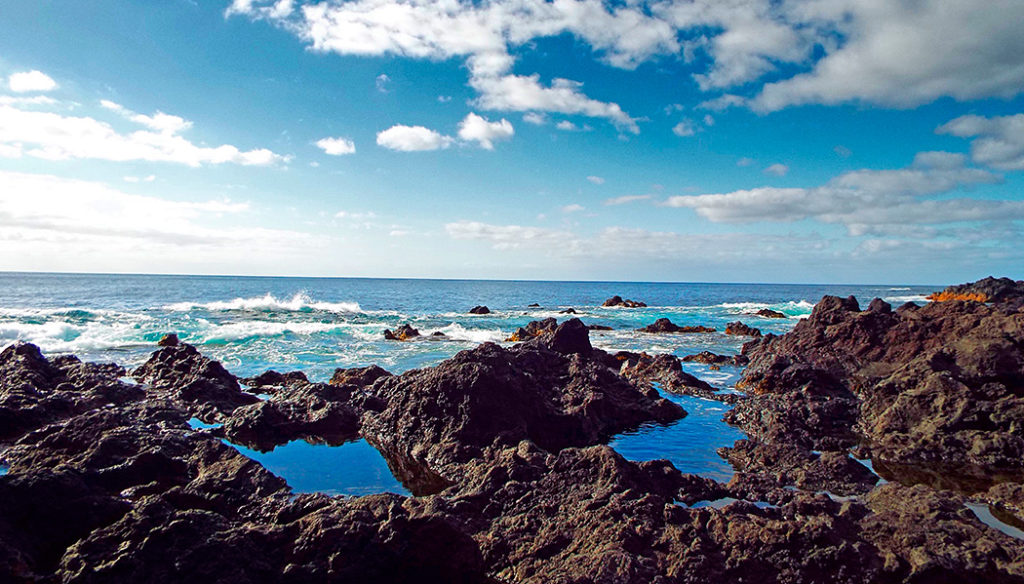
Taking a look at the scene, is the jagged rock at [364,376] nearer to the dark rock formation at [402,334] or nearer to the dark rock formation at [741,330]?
the dark rock formation at [402,334]

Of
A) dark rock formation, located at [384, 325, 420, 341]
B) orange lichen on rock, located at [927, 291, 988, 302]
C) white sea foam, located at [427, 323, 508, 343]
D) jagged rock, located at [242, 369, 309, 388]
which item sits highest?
orange lichen on rock, located at [927, 291, 988, 302]

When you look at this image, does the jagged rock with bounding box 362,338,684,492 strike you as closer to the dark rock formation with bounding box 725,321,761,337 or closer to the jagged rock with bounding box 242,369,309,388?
the jagged rock with bounding box 242,369,309,388

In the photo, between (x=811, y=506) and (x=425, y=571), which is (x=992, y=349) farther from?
(x=425, y=571)

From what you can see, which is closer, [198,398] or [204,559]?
[204,559]

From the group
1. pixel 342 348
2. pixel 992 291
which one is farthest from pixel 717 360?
pixel 992 291

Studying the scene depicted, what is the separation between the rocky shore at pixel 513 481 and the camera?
14.9 feet

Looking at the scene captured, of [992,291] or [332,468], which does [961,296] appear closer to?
[992,291]

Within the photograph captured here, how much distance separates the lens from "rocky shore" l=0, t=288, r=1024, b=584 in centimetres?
455

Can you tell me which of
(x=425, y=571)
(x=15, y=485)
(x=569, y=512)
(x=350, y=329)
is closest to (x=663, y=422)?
(x=569, y=512)

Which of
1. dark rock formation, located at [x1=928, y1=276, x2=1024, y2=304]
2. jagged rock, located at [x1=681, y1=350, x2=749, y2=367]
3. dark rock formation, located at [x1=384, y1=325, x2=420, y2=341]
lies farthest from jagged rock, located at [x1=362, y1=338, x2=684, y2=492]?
dark rock formation, located at [x1=928, y1=276, x2=1024, y2=304]

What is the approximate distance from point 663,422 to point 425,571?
770 cm

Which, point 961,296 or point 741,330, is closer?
point 741,330

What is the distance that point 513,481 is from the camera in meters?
6.23

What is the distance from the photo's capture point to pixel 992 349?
440 inches
